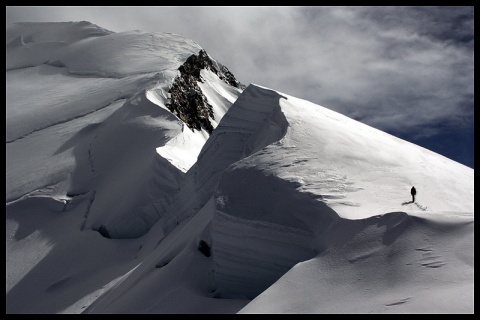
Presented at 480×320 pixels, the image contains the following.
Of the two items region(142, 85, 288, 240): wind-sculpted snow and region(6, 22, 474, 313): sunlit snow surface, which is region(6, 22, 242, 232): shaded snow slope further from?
region(142, 85, 288, 240): wind-sculpted snow

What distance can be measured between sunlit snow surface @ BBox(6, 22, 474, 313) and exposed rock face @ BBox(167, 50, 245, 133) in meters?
0.81

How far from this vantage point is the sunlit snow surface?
9.55 meters

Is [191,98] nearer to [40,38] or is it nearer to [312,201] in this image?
[40,38]

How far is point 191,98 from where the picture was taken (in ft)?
106

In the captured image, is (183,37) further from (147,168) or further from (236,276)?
(236,276)

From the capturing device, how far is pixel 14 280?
759 inches

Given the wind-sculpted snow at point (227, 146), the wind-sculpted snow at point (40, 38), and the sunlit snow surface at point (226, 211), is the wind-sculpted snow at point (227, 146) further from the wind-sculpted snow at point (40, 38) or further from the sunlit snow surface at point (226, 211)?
the wind-sculpted snow at point (40, 38)

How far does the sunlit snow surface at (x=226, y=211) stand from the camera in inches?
376

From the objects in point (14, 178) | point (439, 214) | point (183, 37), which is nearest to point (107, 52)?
point (183, 37)

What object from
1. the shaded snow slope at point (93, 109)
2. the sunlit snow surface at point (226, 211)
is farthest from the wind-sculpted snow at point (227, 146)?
the shaded snow slope at point (93, 109)

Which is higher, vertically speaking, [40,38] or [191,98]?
[40,38]

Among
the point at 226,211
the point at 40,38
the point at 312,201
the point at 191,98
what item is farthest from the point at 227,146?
the point at 40,38

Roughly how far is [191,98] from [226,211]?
2057 centimetres
